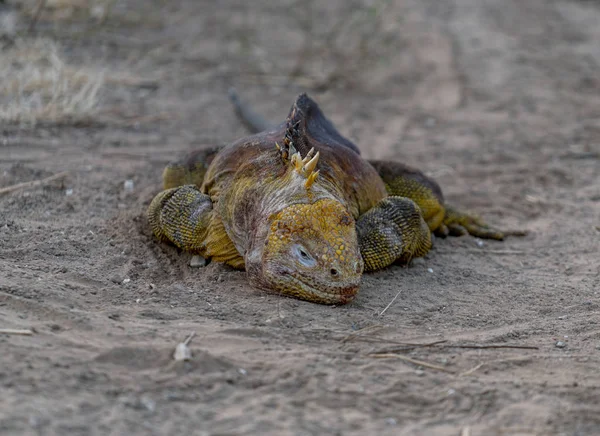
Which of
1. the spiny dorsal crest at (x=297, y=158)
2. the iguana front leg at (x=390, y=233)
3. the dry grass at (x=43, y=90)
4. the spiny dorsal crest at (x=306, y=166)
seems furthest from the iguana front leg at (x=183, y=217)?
the dry grass at (x=43, y=90)

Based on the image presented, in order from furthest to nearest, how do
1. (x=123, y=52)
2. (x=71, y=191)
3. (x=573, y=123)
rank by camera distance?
(x=123, y=52) < (x=573, y=123) < (x=71, y=191)

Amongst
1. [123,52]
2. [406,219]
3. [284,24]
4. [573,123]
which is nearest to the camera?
[406,219]

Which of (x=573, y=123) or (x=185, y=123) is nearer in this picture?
(x=185, y=123)

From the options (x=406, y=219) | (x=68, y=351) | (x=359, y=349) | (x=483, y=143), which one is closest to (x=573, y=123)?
(x=483, y=143)

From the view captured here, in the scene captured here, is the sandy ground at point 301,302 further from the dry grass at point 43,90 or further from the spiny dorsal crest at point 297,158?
the spiny dorsal crest at point 297,158

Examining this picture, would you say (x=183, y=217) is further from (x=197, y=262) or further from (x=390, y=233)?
(x=390, y=233)

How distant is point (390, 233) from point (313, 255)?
1160mm

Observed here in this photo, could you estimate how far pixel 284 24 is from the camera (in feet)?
49.1

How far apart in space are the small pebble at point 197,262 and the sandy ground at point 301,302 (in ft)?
0.24

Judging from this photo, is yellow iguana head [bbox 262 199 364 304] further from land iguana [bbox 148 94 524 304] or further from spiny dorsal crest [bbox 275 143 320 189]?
spiny dorsal crest [bbox 275 143 320 189]

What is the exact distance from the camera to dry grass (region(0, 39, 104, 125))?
896 centimetres

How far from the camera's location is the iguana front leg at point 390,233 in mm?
5906

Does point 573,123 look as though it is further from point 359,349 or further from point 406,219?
point 359,349

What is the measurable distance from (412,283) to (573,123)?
20.2 feet
